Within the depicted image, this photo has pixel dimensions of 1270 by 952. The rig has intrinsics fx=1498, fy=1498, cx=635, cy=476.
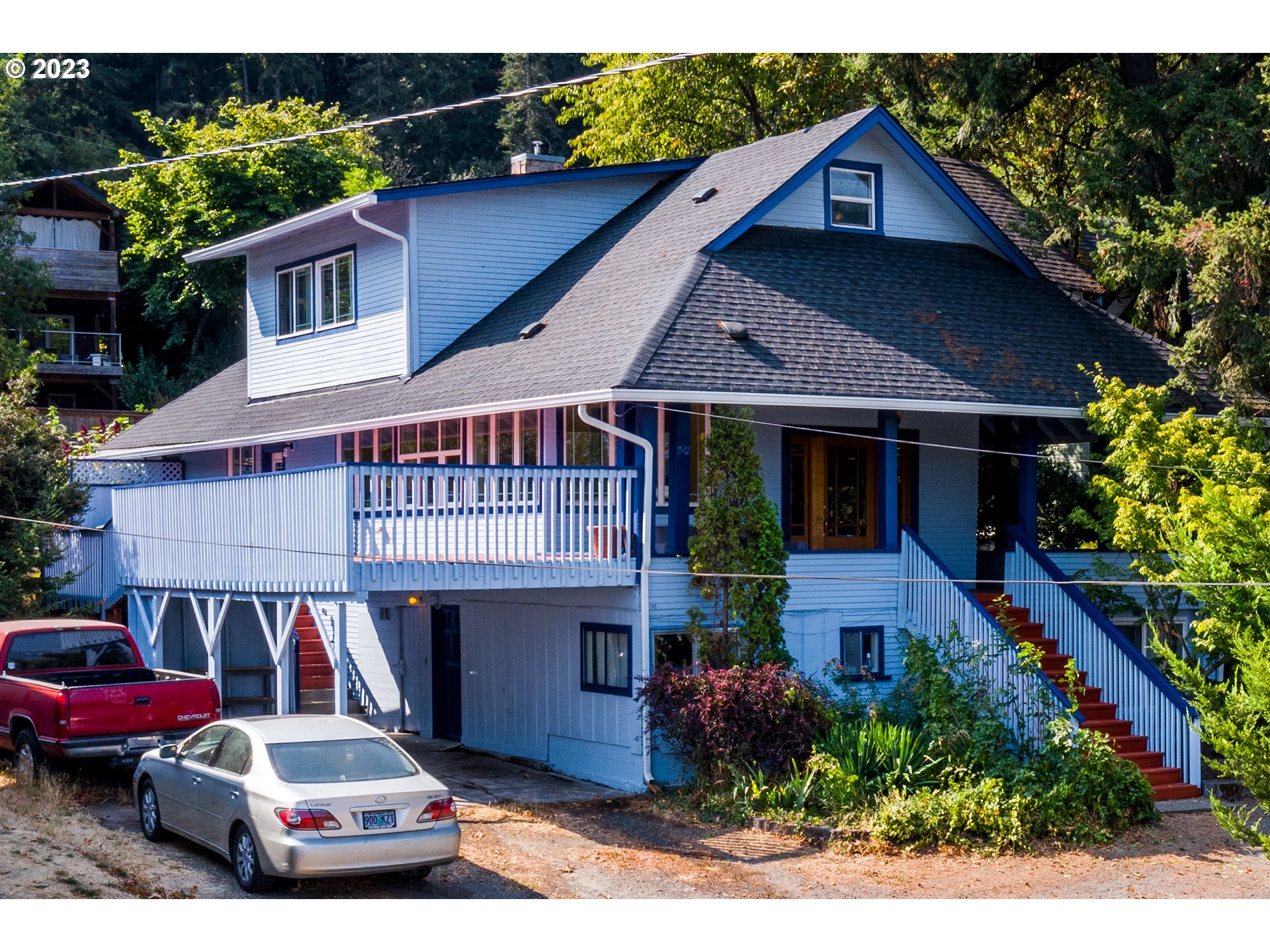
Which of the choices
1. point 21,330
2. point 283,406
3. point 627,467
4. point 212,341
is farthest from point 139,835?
point 212,341

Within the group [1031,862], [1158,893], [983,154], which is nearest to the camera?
[1158,893]

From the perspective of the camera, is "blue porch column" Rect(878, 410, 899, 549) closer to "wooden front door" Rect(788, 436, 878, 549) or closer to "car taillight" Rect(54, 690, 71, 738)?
"wooden front door" Rect(788, 436, 878, 549)

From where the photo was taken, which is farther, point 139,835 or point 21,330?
point 21,330

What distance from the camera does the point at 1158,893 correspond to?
1445 cm

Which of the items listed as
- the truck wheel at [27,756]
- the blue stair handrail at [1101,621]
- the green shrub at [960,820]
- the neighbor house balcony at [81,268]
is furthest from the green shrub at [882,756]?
the neighbor house balcony at [81,268]

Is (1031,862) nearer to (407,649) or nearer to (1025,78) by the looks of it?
(407,649)

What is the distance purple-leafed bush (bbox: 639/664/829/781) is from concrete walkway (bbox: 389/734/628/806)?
1.51m

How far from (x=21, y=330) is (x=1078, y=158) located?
34907mm

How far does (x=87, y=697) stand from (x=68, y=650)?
6.94ft

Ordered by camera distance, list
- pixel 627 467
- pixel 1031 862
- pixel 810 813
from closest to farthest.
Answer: pixel 1031 862
pixel 810 813
pixel 627 467

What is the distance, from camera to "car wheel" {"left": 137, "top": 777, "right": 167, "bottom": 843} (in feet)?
50.6

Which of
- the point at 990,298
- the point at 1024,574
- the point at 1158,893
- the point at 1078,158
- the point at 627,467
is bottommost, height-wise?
the point at 1158,893

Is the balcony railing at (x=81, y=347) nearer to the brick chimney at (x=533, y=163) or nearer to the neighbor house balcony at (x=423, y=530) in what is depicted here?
the brick chimney at (x=533, y=163)

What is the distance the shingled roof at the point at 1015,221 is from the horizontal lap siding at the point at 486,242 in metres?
6.34
